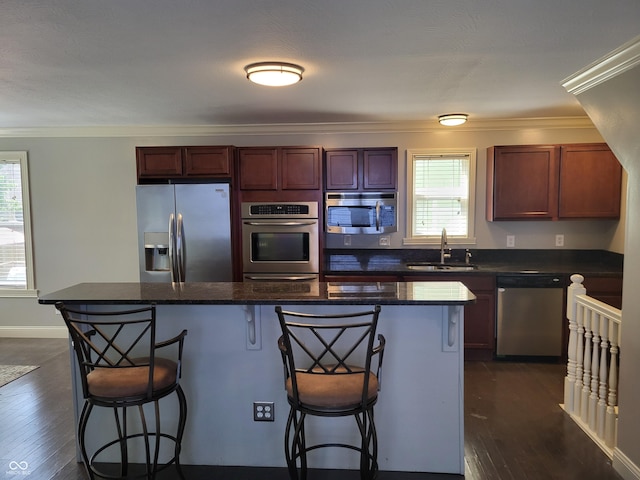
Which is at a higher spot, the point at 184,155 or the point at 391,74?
the point at 391,74

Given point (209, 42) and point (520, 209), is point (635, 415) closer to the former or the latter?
point (520, 209)

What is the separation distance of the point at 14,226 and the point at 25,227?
0.16m

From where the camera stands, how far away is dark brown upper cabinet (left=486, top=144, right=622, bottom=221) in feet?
13.5

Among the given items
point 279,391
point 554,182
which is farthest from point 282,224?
point 554,182

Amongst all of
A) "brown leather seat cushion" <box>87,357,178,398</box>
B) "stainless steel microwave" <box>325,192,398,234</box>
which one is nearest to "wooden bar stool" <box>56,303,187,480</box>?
"brown leather seat cushion" <box>87,357,178,398</box>

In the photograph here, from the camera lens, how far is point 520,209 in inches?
167

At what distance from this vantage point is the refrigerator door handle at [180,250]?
403 centimetres

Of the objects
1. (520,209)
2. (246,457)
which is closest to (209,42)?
(246,457)

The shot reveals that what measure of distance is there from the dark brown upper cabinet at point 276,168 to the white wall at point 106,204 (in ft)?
1.46

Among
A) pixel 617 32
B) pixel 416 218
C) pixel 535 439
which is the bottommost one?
pixel 535 439

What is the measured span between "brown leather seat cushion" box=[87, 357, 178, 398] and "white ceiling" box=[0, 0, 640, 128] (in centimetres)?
162

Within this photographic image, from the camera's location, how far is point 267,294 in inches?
89.3

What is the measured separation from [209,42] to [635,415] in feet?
9.54

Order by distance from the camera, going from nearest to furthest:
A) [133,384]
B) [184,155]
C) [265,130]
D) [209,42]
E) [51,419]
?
[133,384]
[209,42]
[51,419]
[184,155]
[265,130]
